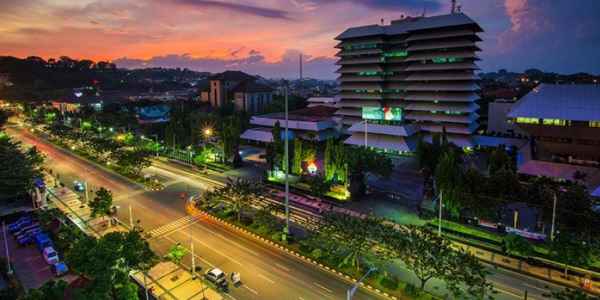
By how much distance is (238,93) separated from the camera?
153 meters

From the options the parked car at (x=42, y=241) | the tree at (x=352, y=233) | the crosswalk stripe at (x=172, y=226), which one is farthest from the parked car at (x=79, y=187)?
the tree at (x=352, y=233)

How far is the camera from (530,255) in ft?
119

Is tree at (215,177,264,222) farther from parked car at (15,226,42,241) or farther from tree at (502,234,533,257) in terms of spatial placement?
tree at (502,234,533,257)

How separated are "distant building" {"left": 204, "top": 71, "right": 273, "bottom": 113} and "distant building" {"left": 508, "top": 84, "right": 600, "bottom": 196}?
106 metres

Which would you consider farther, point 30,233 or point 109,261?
point 30,233

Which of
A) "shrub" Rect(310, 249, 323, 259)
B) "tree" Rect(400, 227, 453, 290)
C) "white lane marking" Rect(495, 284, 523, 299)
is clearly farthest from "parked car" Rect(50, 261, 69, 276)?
"white lane marking" Rect(495, 284, 523, 299)

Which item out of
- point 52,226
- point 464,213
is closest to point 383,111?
point 464,213

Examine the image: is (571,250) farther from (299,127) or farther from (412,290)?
(299,127)

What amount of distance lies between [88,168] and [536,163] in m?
102

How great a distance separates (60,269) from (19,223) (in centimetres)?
1874

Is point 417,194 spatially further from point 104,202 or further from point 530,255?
point 104,202

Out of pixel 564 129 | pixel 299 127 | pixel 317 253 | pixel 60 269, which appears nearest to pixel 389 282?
pixel 317 253

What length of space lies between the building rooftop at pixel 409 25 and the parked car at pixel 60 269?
97.7 metres

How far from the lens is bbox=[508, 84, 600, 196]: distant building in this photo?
59594 millimetres
